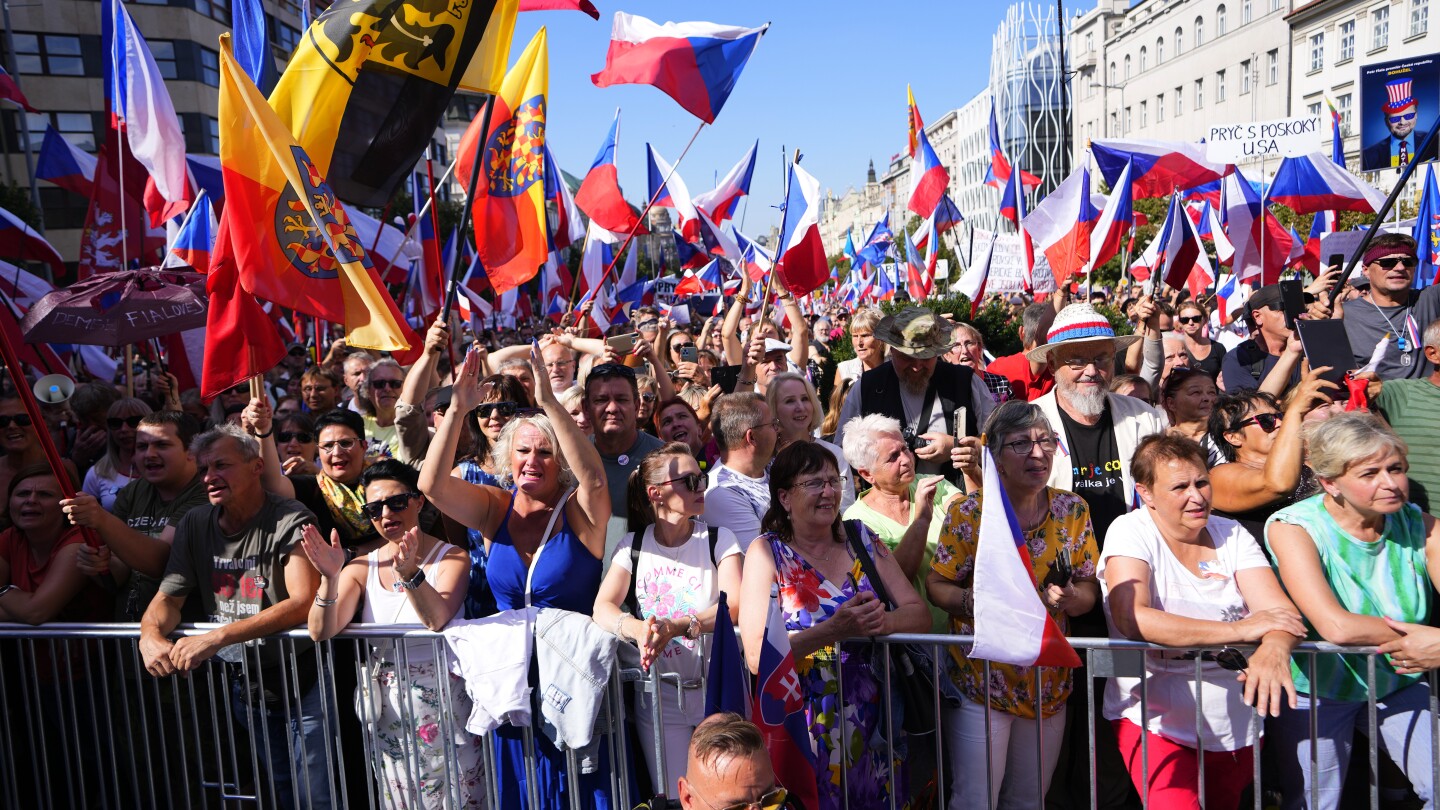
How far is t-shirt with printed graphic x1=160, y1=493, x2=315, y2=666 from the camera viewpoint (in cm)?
411

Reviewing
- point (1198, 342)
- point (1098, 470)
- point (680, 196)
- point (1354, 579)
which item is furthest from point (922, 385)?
point (680, 196)

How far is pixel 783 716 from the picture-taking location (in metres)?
3.21

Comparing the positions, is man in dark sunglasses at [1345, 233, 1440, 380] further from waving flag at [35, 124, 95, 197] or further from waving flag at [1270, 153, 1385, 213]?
waving flag at [35, 124, 95, 197]

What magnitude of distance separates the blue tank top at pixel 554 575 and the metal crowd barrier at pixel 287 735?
33 cm

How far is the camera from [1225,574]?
3473 millimetres

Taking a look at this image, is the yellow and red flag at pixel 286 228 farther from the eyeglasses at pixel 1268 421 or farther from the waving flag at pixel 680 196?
the waving flag at pixel 680 196

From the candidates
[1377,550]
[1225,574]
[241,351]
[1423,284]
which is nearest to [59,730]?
[241,351]

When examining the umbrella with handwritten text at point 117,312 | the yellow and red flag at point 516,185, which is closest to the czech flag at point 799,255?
the yellow and red flag at point 516,185

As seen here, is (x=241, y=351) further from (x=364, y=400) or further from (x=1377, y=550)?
(x=1377, y=550)

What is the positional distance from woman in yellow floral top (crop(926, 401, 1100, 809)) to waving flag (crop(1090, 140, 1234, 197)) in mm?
9050

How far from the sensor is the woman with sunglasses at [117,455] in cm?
589

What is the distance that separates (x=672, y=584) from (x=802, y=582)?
486mm

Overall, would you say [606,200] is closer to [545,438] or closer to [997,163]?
[545,438]

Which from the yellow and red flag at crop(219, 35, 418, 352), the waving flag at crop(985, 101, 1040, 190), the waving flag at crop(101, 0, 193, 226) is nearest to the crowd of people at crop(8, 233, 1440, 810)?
the yellow and red flag at crop(219, 35, 418, 352)
